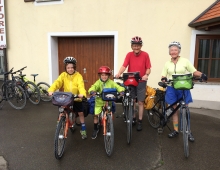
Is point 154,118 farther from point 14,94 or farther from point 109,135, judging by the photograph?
point 14,94

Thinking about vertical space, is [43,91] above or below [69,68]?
below

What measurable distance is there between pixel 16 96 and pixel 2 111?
1.79ft

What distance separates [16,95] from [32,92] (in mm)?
602

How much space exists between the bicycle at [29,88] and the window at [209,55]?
192 inches

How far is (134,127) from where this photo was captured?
4340mm

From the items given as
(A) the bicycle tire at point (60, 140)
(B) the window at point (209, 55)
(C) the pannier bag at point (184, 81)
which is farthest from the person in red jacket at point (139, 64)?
(B) the window at point (209, 55)

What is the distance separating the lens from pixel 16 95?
5.73 meters

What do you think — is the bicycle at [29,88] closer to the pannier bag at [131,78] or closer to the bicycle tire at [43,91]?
the bicycle tire at [43,91]

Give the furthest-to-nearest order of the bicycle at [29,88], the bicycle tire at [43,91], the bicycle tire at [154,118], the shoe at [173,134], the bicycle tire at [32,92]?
the bicycle tire at [43,91]
the bicycle tire at [32,92]
the bicycle at [29,88]
the bicycle tire at [154,118]
the shoe at [173,134]

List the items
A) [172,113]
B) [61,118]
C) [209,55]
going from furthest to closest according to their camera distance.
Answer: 1. [209,55]
2. [172,113]
3. [61,118]

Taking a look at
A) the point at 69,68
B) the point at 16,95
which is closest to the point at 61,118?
the point at 69,68

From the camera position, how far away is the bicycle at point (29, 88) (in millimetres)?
5963

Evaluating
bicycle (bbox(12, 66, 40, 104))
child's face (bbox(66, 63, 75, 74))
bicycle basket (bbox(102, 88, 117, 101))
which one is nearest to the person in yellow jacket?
child's face (bbox(66, 63, 75, 74))

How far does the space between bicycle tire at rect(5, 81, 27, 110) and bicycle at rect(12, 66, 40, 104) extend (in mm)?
208
